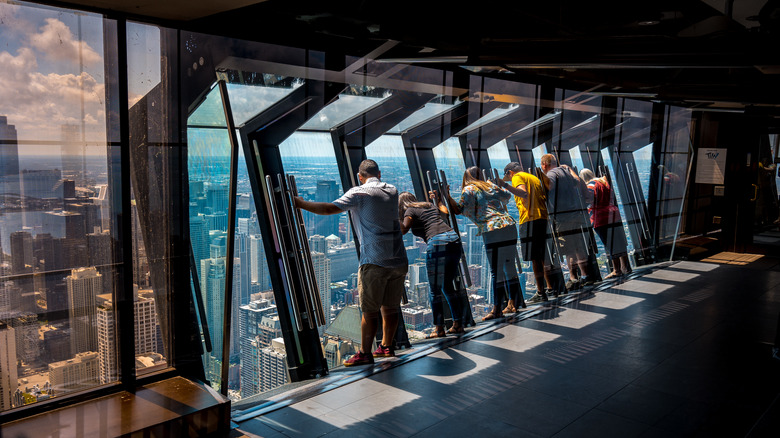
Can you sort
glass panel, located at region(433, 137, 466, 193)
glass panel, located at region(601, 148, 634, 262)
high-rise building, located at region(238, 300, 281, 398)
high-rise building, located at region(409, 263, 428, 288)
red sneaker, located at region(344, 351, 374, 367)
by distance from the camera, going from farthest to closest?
glass panel, located at region(601, 148, 634, 262) < glass panel, located at region(433, 137, 466, 193) < high-rise building, located at region(409, 263, 428, 288) < red sneaker, located at region(344, 351, 374, 367) < high-rise building, located at region(238, 300, 281, 398)

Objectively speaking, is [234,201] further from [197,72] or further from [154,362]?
[154,362]

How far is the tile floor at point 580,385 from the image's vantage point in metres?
3.38

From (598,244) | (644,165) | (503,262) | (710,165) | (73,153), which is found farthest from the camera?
(710,165)

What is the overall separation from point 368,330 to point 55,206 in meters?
2.46

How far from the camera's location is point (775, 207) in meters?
8.74

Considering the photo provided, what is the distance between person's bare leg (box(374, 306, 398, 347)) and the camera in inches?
185

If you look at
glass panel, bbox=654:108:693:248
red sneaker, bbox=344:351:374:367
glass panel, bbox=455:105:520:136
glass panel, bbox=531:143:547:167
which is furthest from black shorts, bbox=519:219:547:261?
glass panel, bbox=654:108:693:248

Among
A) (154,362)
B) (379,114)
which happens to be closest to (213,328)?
(154,362)

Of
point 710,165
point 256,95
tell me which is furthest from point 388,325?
point 710,165

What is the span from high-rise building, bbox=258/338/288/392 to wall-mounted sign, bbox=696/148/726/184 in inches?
333

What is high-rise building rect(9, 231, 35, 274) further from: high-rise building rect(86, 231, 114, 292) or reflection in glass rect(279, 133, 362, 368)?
reflection in glass rect(279, 133, 362, 368)

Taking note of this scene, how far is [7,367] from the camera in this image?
2834 millimetres

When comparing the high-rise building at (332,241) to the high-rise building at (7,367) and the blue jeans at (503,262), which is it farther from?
the high-rise building at (7,367)

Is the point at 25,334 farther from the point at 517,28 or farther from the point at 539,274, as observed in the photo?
the point at 539,274
